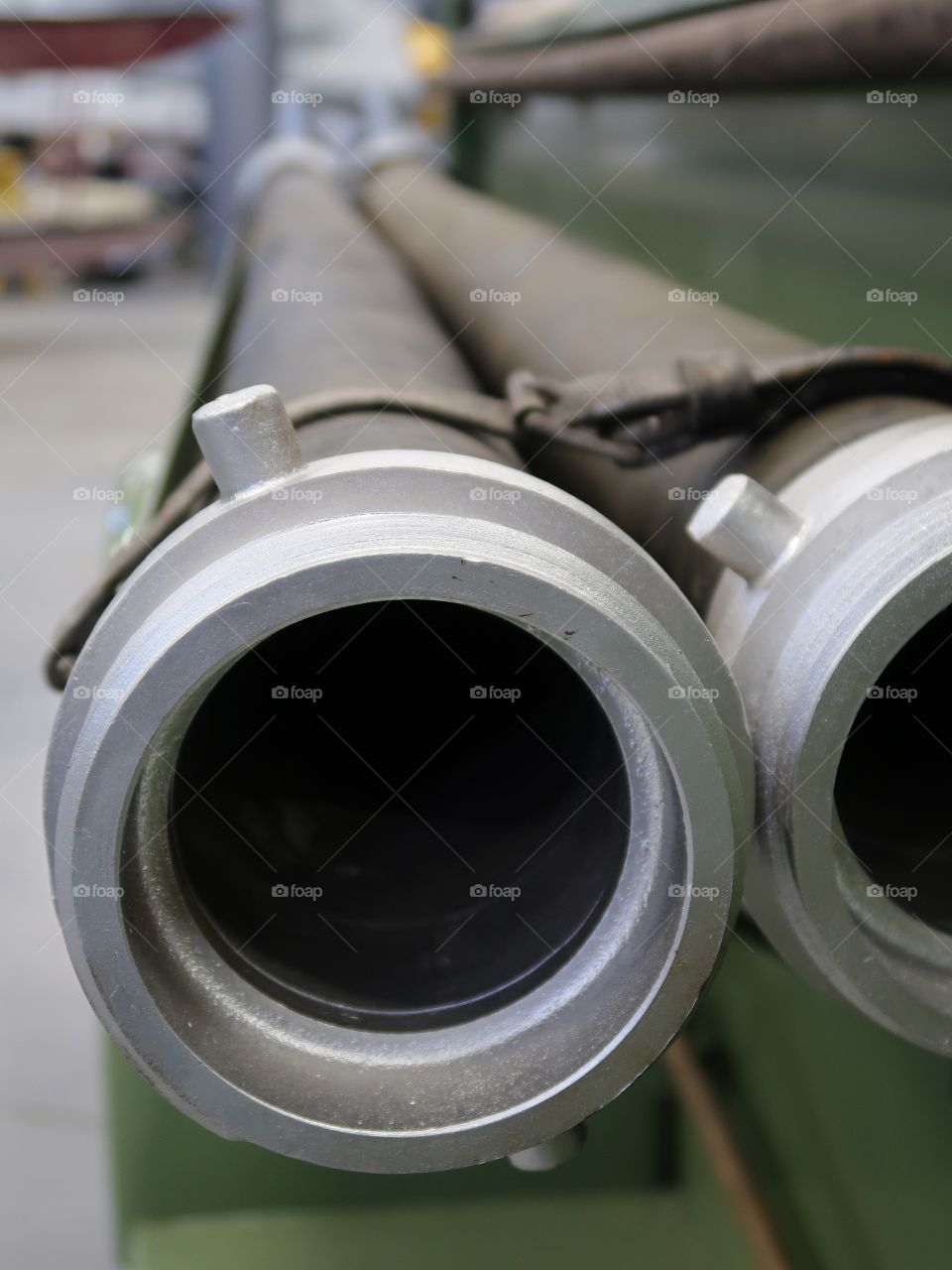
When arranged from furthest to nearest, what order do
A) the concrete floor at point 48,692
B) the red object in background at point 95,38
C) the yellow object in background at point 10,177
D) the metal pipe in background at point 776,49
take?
1. the yellow object in background at point 10,177
2. the red object in background at point 95,38
3. the concrete floor at point 48,692
4. the metal pipe in background at point 776,49

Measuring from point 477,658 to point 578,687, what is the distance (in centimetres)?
4

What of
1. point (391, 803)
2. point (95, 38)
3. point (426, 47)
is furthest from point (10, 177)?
point (391, 803)

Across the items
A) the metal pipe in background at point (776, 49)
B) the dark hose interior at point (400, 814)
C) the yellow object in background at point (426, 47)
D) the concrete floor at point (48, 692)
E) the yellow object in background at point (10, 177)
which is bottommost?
the concrete floor at point (48, 692)

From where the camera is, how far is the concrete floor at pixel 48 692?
4.03ft

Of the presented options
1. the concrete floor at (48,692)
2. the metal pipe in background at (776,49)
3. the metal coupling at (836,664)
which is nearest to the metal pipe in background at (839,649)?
the metal coupling at (836,664)

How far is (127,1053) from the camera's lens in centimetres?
40

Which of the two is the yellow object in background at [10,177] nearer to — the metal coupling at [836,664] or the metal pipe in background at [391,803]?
the metal pipe in background at [391,803]

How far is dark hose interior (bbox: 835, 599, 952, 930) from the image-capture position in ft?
1.60

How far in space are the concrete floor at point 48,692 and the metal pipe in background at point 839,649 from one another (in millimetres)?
949

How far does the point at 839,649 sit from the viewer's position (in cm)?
39

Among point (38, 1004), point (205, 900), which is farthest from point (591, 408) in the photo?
point (38, 1004)

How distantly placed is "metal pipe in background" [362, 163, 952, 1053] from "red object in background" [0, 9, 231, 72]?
378 cm

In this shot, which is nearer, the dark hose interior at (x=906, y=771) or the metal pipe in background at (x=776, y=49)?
the dark hose interior at (x=906, y=771)

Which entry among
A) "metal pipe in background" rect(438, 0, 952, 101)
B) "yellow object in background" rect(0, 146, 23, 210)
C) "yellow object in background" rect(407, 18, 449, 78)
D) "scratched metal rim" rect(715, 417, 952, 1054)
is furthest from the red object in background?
"scratched metal rim" rect(715, 417, 952, 1054)
